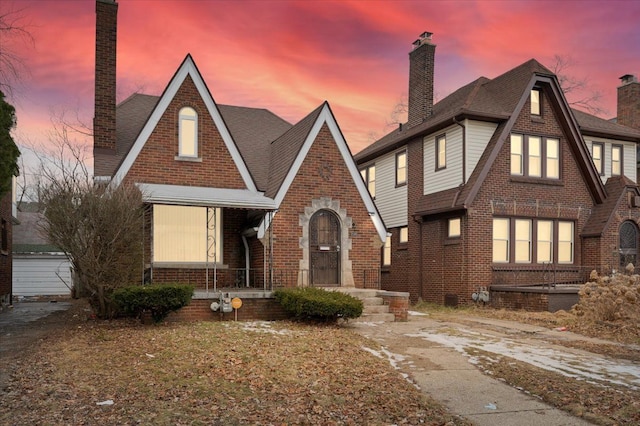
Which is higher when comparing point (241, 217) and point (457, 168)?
point (457, 168)

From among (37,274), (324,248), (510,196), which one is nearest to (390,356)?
(324,248)

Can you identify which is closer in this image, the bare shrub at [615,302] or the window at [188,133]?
the bare shrub at [615,302]

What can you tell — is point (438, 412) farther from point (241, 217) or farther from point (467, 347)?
point (241, 217)

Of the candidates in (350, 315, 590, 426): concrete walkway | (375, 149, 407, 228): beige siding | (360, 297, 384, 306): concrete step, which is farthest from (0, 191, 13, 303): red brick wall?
(350, 315, 590, 426): concrete walkway

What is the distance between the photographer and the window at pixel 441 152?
21688 millimetres

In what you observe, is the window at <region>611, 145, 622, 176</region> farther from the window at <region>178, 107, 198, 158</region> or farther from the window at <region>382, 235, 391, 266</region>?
the window at <region>178, 107, 198, 158</region>

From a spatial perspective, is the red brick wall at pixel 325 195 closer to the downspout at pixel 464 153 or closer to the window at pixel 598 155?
the downspout at pixel 464 153

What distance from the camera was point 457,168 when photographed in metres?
20.9

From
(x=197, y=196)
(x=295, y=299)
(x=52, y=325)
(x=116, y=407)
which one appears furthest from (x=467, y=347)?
(x=52, y=325)

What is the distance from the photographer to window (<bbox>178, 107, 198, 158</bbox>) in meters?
16.9

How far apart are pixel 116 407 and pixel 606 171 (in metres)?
22.6

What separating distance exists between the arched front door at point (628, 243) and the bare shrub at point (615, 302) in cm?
709

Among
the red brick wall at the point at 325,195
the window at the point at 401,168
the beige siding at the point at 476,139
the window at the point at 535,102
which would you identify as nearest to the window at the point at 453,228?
the beige siding at the point at 476,139

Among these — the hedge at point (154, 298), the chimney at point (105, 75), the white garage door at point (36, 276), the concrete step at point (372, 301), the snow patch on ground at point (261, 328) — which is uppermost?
the chimney at point (105, 75)
